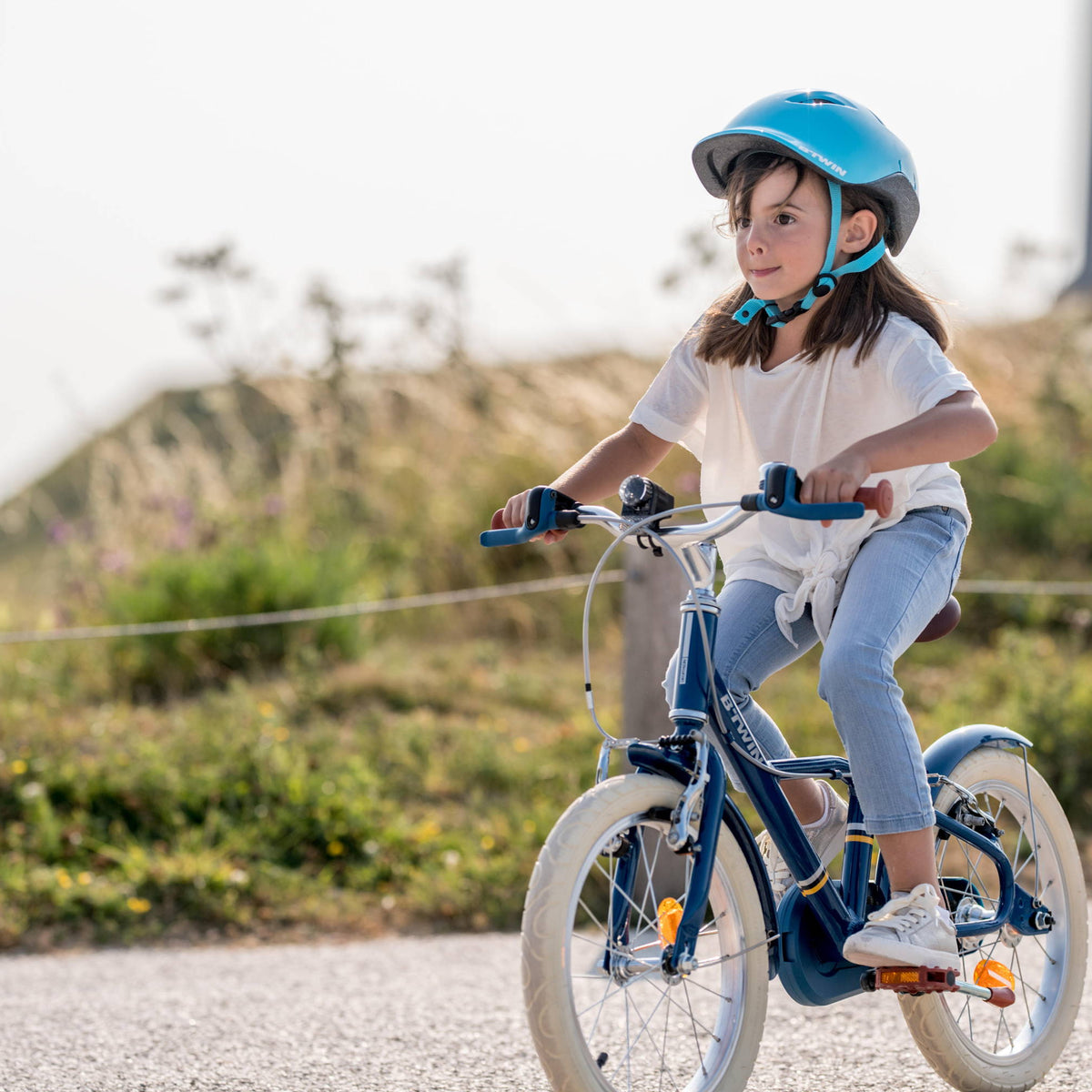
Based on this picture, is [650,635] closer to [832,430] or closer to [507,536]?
[832,430]

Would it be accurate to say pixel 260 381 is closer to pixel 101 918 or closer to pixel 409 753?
pixel 409 753

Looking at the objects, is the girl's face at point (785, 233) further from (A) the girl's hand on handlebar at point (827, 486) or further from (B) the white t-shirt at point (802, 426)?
(A) the girl's hand on handlebar at point (827, 486)

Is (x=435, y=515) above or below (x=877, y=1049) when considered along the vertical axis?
above

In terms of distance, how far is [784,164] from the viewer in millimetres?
2857

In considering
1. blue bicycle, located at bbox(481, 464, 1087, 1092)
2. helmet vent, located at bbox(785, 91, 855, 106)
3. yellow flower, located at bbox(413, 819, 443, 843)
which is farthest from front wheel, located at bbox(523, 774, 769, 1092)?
yellow flower, located at bbox(413, 819, 443, 843)

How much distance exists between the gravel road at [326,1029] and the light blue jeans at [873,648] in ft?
2.53

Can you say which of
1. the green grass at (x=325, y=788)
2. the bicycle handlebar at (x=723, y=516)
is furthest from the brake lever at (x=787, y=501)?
the green grass at (x=325, y=788)

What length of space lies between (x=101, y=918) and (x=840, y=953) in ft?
9.53

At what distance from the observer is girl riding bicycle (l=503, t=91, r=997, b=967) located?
273 centimetres

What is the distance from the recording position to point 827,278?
2.85 meters

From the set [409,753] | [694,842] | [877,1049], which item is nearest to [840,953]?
[694,842]

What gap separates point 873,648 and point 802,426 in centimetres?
46

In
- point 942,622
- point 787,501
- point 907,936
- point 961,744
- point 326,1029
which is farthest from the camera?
point 326,1029

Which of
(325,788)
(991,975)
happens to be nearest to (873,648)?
(991,975)
